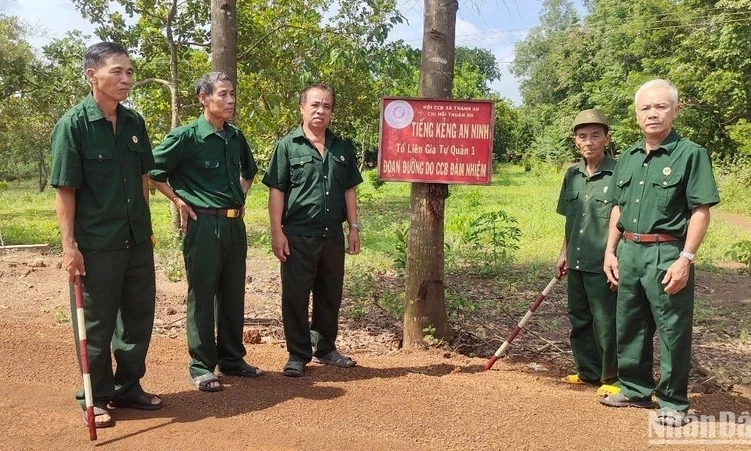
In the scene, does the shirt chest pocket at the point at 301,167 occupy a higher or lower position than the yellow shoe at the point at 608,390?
higher

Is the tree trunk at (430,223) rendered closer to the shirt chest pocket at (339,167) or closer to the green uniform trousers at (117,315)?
the shirt chest pocket at (339,167)

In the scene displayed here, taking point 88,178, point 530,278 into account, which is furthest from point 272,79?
point 88,178

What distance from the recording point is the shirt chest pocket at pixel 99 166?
3.53 m

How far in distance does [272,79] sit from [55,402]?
23.8 ft

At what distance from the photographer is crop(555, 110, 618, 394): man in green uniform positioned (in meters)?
4.29

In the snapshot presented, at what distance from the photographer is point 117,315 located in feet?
12.5

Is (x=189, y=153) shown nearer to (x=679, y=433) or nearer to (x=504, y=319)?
(x=679, y=433)

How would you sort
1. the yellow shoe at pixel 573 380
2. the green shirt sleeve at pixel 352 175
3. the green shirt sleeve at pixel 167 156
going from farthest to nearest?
1. the green shirt sleeve at pixel 352 175
2. the yellow shoe at pixel 573 380
3. the green shirt sleeve at pixel 167 156

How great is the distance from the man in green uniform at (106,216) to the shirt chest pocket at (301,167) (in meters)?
1.05

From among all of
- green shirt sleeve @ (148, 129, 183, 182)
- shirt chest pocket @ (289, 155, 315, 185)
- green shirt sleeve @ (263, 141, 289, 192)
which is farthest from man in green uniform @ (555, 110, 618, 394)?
green shirt sleeve @ (148, 129, 183, 182)

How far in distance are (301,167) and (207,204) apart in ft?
2.34

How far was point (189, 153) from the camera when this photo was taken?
4.16m

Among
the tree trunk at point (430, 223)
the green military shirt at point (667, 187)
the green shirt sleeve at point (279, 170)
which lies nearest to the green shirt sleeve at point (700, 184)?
the green military shirt at point (667, 187)

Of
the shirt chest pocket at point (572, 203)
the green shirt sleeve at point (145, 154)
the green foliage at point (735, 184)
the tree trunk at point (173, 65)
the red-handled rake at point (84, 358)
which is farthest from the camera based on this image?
the green foliage at point (735, 184)
